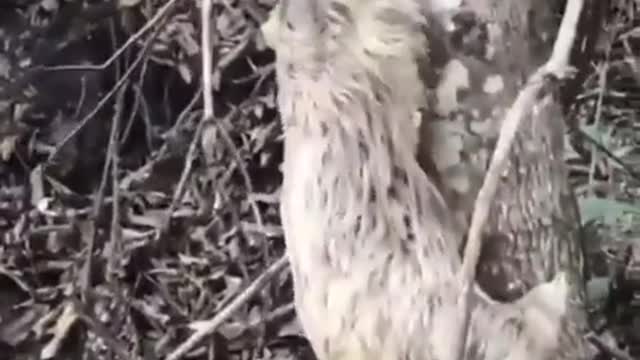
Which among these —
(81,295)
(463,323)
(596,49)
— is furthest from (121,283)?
(596,49)

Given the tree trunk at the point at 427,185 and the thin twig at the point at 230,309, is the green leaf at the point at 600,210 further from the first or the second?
the thin twig at the point at 230,309

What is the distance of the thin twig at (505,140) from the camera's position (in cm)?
104

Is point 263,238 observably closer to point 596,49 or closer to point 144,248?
point 144,248

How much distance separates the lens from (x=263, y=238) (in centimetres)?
109

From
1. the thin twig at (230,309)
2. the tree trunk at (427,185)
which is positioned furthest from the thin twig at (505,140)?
the thin twig at (230,309)

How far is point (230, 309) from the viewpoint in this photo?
109 cm

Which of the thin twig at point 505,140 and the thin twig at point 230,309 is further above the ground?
the thin twig at point 505,140

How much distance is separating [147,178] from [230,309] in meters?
0.11

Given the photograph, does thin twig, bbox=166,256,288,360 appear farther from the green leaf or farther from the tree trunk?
the green leaf

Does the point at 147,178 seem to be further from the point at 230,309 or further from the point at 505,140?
the point at 505,140

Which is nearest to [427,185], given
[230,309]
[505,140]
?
[505,140]

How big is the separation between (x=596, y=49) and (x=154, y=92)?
1.01ft

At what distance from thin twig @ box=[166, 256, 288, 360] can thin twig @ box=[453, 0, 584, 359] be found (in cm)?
13

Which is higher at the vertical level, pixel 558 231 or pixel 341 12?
pixel 341 12
